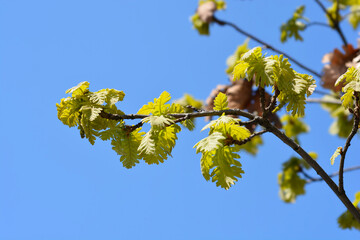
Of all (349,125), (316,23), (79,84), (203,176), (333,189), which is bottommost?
(333,189)

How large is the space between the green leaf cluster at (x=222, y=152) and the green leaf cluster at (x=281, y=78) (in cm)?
26

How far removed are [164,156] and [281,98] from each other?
2.20 feet

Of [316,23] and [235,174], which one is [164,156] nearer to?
[235,174]

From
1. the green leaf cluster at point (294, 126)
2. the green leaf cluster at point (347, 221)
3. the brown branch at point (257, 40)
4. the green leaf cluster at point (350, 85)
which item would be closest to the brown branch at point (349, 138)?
the green leaf cluster at point (350, 85)

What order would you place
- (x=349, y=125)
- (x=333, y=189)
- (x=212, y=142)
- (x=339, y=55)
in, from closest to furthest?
(x=212, y=142), (x=333, y=189), (x=339, y=55), (x=349, y=125)

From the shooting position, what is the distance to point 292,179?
22.8 feet

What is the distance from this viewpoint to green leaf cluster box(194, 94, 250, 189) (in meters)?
2.01

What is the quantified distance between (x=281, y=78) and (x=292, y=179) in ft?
16.8

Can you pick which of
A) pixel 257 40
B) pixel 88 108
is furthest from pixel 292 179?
pixel 88 108

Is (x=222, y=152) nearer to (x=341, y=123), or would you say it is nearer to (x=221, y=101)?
(x=221, y=101)

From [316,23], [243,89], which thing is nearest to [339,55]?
[243,89]

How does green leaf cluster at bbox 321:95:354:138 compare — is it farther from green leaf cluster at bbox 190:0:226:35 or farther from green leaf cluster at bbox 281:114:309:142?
green leaf cluster at bbox 190:0:226:35

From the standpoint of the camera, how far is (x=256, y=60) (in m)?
2.19

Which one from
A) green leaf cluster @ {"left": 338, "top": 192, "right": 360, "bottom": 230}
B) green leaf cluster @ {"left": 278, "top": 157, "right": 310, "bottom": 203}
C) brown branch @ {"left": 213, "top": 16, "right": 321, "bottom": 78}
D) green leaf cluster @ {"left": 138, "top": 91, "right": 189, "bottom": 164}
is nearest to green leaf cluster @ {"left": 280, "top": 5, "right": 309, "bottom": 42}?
brown branch @ {"left": 213, "top": 16, "right": 321, "bottom": 78}
